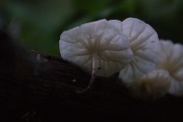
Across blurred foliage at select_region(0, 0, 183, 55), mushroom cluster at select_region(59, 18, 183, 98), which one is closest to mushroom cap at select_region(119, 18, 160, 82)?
mushroom cluster at select_region(59, 18, 183, 98)

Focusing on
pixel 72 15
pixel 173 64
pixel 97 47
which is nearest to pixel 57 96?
pixel 97 47

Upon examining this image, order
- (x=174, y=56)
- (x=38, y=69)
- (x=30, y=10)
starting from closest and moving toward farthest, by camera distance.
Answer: (x=38, y=69) → (x=174, y=56) → (x=30, y=10)

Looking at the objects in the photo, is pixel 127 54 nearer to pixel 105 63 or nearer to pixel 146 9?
pixel 105 63

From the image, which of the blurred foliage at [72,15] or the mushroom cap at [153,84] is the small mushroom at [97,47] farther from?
the blurred foliage at [72,15]

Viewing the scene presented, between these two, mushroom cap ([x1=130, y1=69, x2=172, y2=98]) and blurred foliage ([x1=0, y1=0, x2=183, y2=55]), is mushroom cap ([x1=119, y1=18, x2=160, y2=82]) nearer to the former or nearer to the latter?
mushroom cap ([x1=130, y1=69, x2=172, y2=98])

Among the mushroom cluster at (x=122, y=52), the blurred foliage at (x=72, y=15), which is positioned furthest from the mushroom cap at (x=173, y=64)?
the blurred foliage at (x=72, y=15)

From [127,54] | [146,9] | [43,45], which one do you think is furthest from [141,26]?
[43,45]

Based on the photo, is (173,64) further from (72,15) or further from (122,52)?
(72,15)
